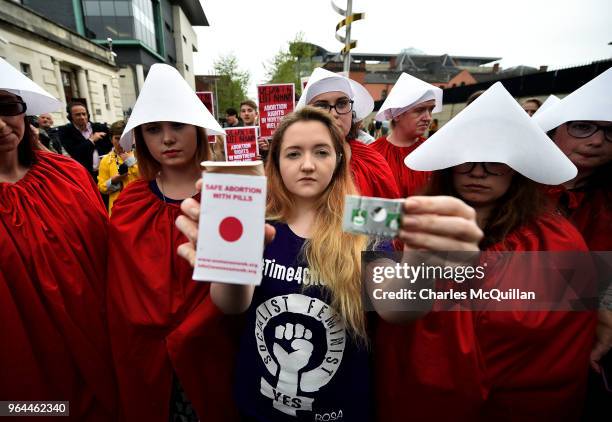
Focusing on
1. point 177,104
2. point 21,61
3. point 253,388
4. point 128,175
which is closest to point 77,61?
point 21,61

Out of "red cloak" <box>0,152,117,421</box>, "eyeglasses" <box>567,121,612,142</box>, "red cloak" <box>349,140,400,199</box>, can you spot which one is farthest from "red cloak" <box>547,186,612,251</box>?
"red cloak" <box>0,152,117,421</box>

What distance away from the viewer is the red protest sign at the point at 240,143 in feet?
13.5

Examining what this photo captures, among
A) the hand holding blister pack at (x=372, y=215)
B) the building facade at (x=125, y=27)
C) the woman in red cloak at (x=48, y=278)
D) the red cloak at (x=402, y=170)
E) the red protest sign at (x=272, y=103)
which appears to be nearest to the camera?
the hand holding blister pack at (x=372, y=215)

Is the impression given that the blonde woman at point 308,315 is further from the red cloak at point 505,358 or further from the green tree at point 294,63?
the green tree at point 294,63

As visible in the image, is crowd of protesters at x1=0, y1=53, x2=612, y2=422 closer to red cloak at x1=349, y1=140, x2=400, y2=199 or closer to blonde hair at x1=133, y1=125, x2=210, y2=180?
blonde hair at x1=133, y1=125, x2=210, y2=180

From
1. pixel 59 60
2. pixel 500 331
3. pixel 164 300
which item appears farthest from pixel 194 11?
pixel 500 331

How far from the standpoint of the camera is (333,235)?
1.41 m

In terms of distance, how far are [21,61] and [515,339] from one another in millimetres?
17665

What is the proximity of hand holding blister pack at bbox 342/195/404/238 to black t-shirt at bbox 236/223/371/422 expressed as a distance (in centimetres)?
53

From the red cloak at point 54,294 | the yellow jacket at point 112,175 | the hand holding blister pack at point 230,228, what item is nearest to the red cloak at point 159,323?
the red cloak at point 54,294

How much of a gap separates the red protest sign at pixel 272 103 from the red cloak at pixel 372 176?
216 cm

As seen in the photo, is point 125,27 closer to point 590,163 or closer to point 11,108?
point 11,108

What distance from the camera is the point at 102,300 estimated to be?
1.74 metres

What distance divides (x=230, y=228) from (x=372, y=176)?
5.83 feet
